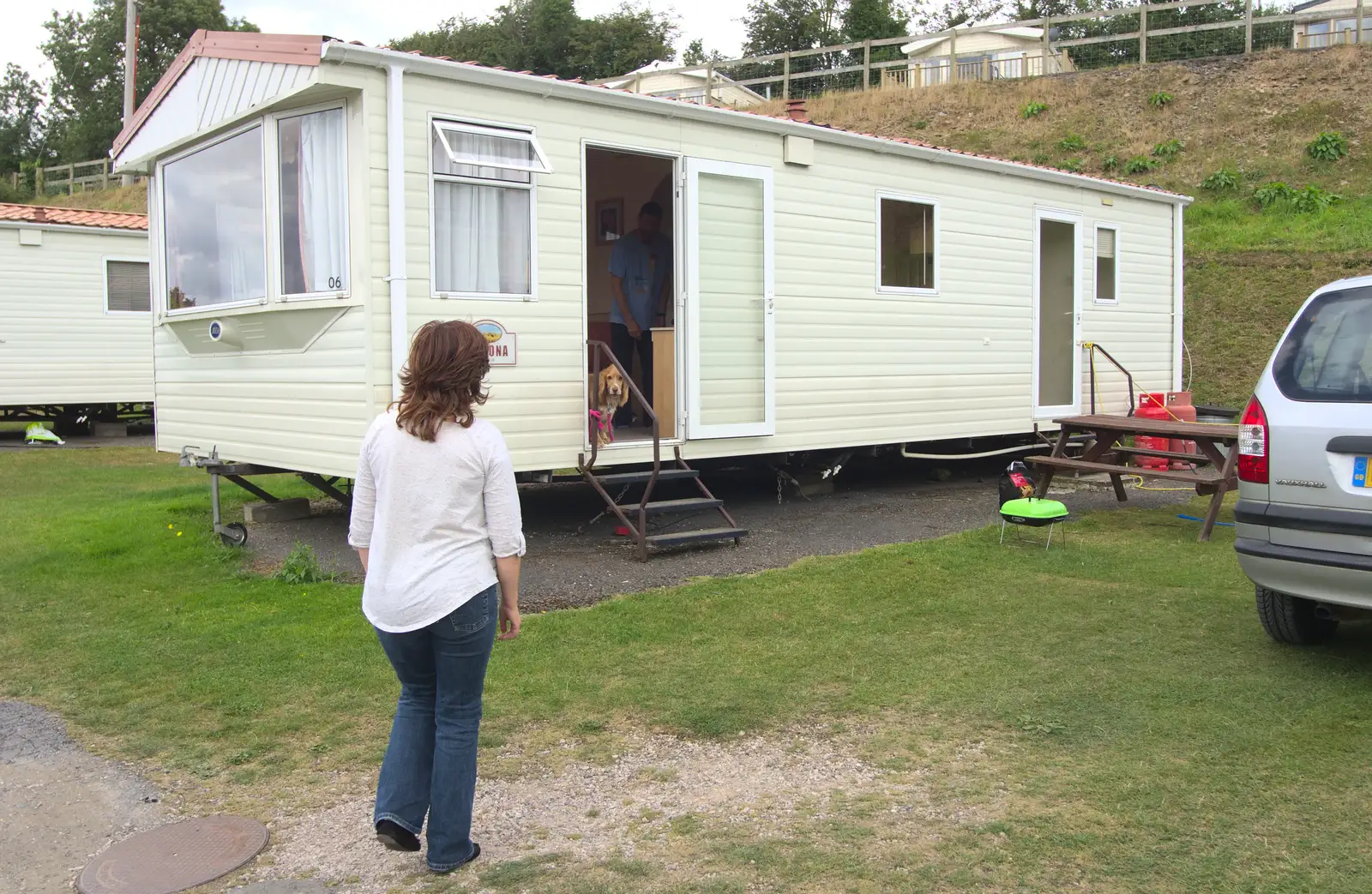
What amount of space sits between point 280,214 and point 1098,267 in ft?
25.5

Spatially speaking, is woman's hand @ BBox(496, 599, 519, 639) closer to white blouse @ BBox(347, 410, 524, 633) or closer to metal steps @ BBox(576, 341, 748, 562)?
white blouse @ BBox(347, 410, 524, 633)

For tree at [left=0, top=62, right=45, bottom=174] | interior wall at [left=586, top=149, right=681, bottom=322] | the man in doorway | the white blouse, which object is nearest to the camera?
the white blouse

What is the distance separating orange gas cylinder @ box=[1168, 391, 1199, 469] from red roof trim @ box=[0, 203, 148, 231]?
12.7 m

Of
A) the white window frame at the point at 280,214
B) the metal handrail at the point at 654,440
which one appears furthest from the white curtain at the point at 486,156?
the metal handrail at the point at 654,440

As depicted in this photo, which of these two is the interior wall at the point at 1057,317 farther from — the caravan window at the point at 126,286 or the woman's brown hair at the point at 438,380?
the caravan window at the point at 126,286

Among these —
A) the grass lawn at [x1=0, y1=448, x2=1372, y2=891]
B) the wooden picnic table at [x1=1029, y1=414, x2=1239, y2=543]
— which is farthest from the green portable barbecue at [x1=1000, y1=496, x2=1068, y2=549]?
the wooden picnic table at [x1=1029, y1=414, x2=1239, y2=543]

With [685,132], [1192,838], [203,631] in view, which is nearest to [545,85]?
[685,132]

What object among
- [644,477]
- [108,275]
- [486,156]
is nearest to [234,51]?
[486,156]

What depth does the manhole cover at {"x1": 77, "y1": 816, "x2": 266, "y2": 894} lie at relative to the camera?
299 cm

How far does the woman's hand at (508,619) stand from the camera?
3076 mm

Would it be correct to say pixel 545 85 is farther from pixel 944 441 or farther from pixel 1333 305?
pixel 944 441

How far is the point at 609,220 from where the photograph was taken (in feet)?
35.0

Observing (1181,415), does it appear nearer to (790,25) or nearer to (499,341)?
(499,341)

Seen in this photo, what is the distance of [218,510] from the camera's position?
26.9ft
